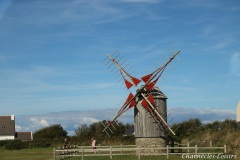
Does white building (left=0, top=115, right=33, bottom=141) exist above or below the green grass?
above

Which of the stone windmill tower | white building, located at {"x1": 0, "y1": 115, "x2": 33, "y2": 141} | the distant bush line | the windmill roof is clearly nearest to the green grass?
the stone windmill tower

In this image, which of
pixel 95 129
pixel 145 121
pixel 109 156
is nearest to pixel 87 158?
pixel 109 156

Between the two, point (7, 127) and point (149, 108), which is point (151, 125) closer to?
point (149, 108)

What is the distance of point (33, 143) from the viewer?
59.7 metres

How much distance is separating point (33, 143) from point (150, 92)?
29.3 m

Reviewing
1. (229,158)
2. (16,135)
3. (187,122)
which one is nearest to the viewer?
(229,158)

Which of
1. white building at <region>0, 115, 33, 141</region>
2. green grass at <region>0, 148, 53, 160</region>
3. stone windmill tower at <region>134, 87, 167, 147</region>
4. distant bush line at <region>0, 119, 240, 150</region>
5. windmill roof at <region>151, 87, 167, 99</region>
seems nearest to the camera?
green grass at <region>0, 148, 53, 160</region>

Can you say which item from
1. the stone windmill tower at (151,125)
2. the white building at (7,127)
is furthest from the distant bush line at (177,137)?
the white building at (7,127)

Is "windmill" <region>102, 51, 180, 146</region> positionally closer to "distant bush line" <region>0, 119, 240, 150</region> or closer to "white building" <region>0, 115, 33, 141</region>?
"distant bush line" <region>0, 119, 240, 150</region>

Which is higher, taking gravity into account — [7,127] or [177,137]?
[7,127]

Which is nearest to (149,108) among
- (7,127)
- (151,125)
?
(151,125)

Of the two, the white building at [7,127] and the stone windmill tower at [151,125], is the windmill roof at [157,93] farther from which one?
the white building at [7,127]

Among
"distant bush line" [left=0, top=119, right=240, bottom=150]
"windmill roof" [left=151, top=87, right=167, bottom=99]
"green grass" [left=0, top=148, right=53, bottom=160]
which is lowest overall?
"green grass" [left=0, top=148, right=53, bottom=160]

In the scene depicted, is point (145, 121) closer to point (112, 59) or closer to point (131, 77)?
point (131, 77)
